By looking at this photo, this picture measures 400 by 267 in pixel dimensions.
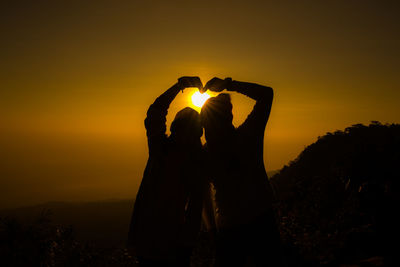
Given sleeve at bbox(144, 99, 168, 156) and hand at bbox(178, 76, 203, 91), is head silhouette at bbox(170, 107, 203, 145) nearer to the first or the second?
sleeve at bbox(144, 99, 168, 156)

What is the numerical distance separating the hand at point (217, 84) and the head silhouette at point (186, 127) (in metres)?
0.70

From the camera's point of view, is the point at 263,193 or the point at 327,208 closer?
the point at 263,193

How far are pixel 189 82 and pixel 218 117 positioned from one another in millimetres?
572

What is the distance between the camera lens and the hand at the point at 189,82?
3.95 m

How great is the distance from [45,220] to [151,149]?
25.4ft

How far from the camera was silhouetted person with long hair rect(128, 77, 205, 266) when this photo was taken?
3.39 m

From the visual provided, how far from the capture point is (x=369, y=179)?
8.20 m

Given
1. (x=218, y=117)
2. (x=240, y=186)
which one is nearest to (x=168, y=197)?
(x=240, y=186)

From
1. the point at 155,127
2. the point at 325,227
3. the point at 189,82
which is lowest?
the point at 325,227

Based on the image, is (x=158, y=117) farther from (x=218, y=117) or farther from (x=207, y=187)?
(x=207, y=187)

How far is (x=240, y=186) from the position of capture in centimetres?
374

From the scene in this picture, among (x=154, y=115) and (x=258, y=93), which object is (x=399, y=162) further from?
(x=154, y=115)

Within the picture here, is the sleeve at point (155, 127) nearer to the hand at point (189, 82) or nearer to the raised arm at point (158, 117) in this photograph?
the raised arm at point (158, 117)

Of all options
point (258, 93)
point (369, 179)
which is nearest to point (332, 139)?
point (369, 179)
